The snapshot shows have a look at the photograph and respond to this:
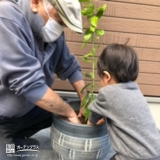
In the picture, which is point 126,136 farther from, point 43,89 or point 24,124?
point 24,124

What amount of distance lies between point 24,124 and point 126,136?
0.62 m

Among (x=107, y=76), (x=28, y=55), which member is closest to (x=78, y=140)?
(x=107, y=76)

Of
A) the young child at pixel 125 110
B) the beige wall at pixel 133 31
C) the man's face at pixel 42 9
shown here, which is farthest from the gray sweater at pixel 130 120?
the beige wall at pixel 133 31

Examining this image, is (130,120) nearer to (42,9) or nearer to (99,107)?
(99,107)

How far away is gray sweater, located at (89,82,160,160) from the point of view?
109cm

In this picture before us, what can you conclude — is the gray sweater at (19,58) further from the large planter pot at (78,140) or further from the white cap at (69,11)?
the large planter pot at (78,140)

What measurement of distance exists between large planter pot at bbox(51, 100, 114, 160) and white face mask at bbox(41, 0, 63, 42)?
1.38 ft

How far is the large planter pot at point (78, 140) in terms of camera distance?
4.08 ft

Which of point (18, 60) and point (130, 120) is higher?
point (18, 60)

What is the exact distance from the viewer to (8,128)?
1343 mm

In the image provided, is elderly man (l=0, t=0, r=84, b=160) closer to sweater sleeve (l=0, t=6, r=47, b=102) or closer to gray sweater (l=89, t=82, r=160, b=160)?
sweater sleeve (l=0, t=6, r=47, b=102)

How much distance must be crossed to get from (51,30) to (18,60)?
250 millimetres

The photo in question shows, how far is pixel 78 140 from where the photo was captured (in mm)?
1254

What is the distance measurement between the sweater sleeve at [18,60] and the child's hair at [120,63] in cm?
32
